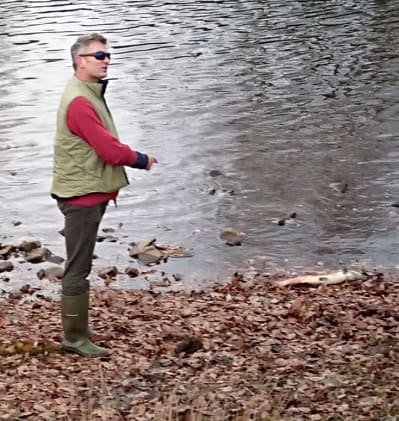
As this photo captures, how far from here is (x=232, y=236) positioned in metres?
12.1

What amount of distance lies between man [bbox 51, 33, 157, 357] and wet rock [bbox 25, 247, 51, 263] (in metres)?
4.48

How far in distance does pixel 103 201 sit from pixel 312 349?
2.13 metres

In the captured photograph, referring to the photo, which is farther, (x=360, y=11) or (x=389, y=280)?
(x=360, y=11)

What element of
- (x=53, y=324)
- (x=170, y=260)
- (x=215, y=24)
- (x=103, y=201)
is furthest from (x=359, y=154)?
(x=215, y=24)

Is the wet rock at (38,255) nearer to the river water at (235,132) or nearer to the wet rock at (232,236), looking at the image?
the river water at (235,132)

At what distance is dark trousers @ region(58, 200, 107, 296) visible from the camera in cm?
674

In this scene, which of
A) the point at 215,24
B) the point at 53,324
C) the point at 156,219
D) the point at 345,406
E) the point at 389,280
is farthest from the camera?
the point at 215,24

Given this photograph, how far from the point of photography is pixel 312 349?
7.59m

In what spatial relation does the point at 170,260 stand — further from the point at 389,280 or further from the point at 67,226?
the point at 67,226

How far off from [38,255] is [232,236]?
2.43m

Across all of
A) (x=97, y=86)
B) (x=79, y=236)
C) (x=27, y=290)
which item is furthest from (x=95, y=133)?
(x=27, y=290)

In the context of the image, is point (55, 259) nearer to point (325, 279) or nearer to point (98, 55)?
point (325, 279)

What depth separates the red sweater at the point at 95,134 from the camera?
6426 millimetres

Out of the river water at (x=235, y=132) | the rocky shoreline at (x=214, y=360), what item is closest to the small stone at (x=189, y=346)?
the rocky shoreline at (x=214, y=360)
